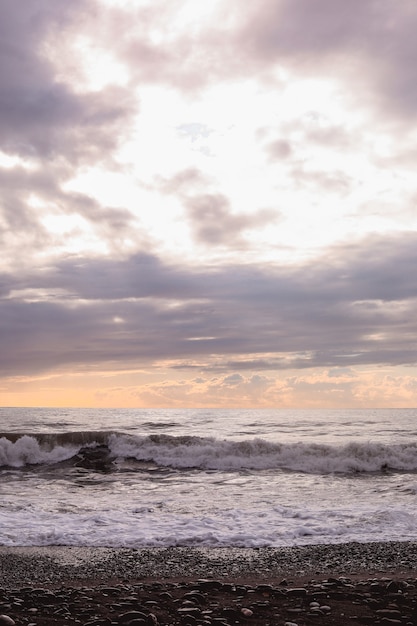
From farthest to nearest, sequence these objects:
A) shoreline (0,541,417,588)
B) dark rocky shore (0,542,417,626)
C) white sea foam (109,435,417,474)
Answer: white sea foam (109,435,417,474)
shoreline (0,541,417,588)
dark rocky shore (0,542,417,626)

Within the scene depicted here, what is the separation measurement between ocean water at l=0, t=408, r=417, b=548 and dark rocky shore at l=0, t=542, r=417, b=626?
3.23 feet

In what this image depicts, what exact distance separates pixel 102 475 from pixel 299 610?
55.9 ft

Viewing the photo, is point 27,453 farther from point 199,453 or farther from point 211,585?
point 211,585

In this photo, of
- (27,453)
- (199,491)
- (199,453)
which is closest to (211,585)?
(199,491)

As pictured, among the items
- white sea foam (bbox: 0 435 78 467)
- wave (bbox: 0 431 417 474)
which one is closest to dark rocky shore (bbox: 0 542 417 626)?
wave (bbox: 0 431 417 474)

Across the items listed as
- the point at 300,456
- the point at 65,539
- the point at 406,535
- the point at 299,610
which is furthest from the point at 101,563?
the point at 300,456

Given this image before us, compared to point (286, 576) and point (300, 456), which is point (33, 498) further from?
point (300, 456)

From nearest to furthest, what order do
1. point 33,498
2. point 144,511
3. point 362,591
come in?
point 362,591 < point 144,511 < point 33,498

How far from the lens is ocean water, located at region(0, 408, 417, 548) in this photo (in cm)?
1126

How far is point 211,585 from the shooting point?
722 cm

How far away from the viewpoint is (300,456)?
2553 cm

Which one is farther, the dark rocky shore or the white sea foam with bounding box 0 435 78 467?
the white sea foam with bounding box 0 435 78 467

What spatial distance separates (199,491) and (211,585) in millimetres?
10328

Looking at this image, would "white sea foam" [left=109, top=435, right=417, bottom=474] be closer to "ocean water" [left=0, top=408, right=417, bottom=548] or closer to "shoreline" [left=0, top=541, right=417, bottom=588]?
"ocean water" [left=0, top=408, right=417, bottom=548]
